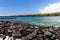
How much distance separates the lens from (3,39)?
1074 centimetres

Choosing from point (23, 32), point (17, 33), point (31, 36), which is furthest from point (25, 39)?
point (23, 32)

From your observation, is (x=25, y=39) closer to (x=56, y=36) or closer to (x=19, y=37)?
(x=19, y=37)

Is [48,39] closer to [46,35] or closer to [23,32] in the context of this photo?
[46,35]

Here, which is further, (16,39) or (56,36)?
(56,36)

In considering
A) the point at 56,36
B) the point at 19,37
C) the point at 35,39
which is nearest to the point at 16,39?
the point at 19,37

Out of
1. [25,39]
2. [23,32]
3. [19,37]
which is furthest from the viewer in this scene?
[23,32]

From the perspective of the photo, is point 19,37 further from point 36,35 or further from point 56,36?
point 56,36

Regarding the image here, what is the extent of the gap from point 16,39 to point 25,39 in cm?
74

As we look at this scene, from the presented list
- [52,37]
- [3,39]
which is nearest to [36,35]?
[52,37]

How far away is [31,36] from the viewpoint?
35.6 feet

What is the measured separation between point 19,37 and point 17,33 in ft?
1.19

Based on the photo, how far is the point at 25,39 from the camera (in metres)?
10.6

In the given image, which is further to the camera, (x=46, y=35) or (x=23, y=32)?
(x=23, y=32)

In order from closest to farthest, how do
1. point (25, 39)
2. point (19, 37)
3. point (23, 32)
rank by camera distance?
1. point (25, 39)
2. point (19, 37)
3. point (23, 32)
